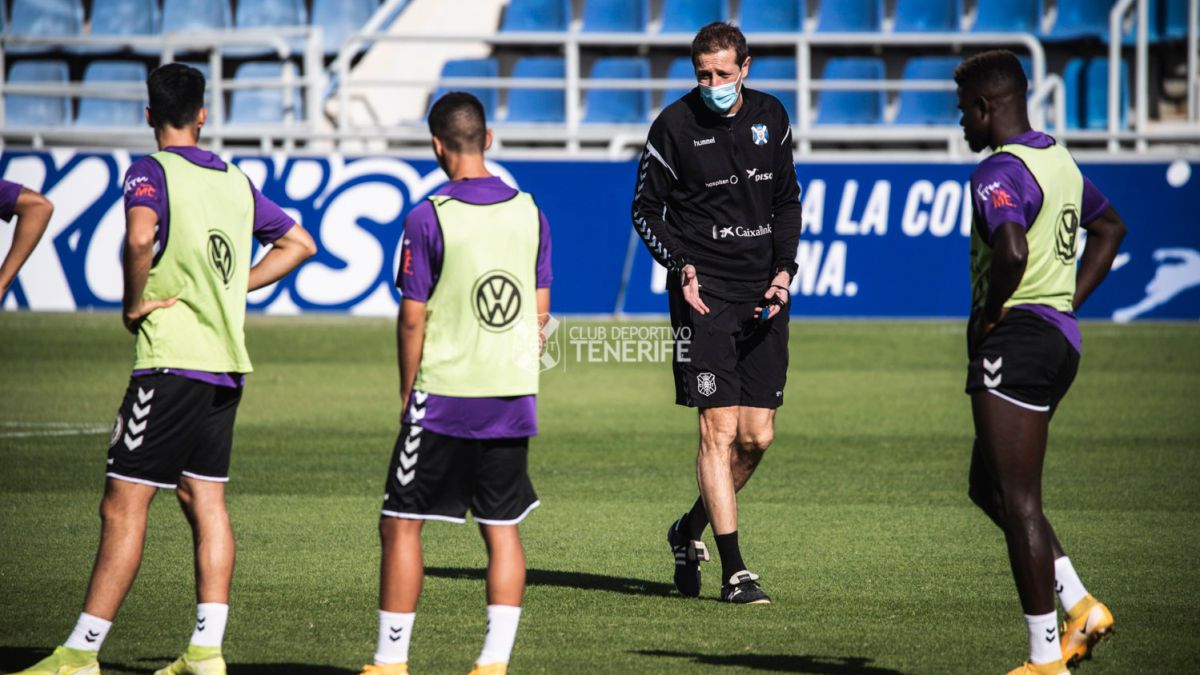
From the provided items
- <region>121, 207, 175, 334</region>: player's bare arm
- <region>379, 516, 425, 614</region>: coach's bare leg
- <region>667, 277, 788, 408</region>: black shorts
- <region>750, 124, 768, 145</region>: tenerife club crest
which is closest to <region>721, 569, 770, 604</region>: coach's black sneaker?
<region>667, 277, 788, 408</region>: black shorts

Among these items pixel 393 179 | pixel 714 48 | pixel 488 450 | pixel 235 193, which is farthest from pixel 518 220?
pixel 393 179

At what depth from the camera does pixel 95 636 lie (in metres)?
5.13

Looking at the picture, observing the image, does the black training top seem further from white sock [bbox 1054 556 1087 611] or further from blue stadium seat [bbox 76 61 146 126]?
blue stadium seat [bbox 76 61 146 126]

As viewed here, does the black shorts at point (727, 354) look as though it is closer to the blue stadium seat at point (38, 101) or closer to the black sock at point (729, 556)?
the black sock at point (729, 556)

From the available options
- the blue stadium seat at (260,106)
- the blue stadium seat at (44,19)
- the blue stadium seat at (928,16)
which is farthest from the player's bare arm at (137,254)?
the blue stadium seat at (44,19)

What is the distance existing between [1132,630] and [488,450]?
2728 millimetres

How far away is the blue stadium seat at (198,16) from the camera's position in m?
24.1

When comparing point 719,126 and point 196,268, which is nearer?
point 196,268

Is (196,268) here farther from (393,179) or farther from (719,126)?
(393,179)

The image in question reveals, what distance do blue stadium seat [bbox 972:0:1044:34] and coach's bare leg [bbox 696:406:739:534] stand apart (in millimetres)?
18059

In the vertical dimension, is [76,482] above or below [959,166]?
below

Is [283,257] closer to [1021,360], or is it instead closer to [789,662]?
[789,662]

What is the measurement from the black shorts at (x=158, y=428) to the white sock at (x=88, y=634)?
0.47 meters

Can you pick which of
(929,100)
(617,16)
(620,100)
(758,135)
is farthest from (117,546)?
(617,16)
